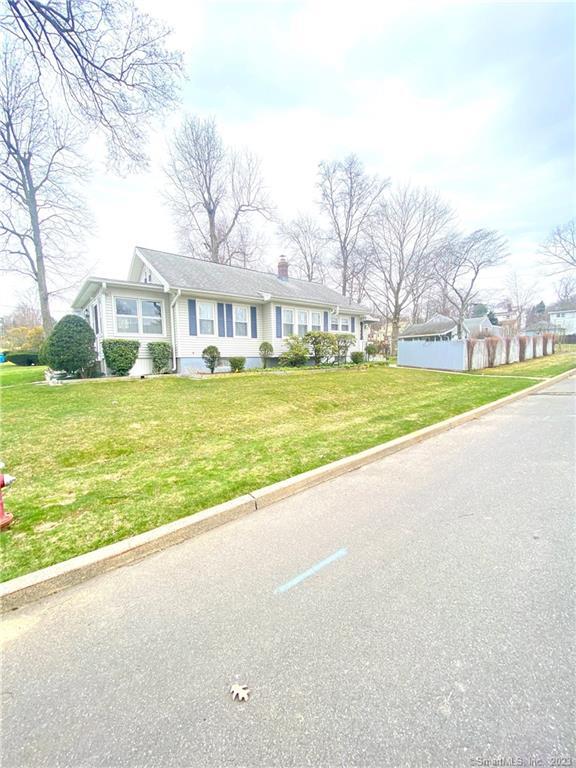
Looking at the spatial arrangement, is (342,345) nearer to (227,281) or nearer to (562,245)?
(227,281)

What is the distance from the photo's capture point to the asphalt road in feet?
4.47

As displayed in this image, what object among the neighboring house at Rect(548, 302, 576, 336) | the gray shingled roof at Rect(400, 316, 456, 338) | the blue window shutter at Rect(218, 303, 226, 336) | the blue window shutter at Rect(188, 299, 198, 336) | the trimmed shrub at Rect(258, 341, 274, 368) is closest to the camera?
the blue window shutter at Rect(188, 299, 198, 336)

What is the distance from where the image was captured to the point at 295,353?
16.0 m

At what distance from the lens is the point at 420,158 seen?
15.9m

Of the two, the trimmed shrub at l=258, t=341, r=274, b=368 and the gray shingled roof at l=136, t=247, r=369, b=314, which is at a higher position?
the gray shingled roof at l=136, t=247, r=369, b=314

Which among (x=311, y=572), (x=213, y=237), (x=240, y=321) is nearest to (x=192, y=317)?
(x=240, y=321)

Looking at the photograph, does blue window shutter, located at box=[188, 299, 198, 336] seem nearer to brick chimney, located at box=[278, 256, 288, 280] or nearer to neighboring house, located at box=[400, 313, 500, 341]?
brick chimney, located at box=[278, 256, 288, 280]

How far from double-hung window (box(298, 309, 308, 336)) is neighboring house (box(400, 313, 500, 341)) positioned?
84.6 ft

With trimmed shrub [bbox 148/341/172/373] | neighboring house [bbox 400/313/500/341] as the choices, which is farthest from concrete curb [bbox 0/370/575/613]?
neighboring house [bbox 400/313/500/341]

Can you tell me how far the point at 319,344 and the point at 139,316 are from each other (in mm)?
8424

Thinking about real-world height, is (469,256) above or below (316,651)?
above

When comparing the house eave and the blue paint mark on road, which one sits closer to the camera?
the blue paint mark on road

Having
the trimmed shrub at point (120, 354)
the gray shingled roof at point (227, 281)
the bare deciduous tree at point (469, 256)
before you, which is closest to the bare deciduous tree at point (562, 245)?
the bare deciduous tree at point (469, 256)

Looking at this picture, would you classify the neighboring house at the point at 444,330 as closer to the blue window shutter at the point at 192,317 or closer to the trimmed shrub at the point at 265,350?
the trimmed shrub at the point at 265,350
